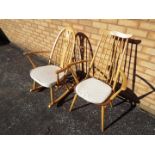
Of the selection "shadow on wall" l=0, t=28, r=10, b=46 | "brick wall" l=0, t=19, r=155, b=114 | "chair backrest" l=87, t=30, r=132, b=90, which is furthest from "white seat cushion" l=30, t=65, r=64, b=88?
"shadow on wall" l=0, t=28, r=10, b=46

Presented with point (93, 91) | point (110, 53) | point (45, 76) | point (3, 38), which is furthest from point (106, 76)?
point (3, 38)

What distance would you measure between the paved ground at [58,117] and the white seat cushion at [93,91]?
1.57 ft

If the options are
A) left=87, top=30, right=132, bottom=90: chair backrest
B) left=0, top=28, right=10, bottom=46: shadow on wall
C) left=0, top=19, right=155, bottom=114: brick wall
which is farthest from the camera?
left=0, top=28, right=10, bottom=46: shadow on wall

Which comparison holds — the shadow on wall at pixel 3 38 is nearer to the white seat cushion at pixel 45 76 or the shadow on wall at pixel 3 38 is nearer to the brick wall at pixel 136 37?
the brick wall at pixel 136 37

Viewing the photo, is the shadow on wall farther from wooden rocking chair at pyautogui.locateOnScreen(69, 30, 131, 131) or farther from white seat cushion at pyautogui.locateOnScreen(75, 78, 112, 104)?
white seat cushion at pyautogui.locateOnScreen(75, 78, 112, 104)

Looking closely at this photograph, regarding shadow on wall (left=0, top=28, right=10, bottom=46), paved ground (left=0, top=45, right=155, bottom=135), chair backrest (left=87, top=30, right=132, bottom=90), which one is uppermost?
chair backrest (left=87, top=30, right=132, bottom=90)

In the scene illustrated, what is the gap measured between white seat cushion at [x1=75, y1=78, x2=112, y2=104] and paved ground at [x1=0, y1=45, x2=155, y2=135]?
1.57 ft

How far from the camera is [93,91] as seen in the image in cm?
232

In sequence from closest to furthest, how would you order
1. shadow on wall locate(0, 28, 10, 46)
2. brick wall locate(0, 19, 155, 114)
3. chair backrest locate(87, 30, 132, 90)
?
brick wall locate(0, 19, 155, 114), chair backrest locate(87, 30, 132, 90), shadow on wall locate(0, 28, 10, 46)

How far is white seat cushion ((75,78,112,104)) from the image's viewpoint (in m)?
2.20

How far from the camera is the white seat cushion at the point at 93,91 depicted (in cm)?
220

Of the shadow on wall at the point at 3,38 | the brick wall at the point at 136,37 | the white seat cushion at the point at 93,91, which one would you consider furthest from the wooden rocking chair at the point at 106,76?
the shadow on wall at the point at 3,38

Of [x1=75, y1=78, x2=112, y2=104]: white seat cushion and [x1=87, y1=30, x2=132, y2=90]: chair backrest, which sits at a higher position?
[x1=87, y1=30, x2=132, y2=90]: chair backrest
